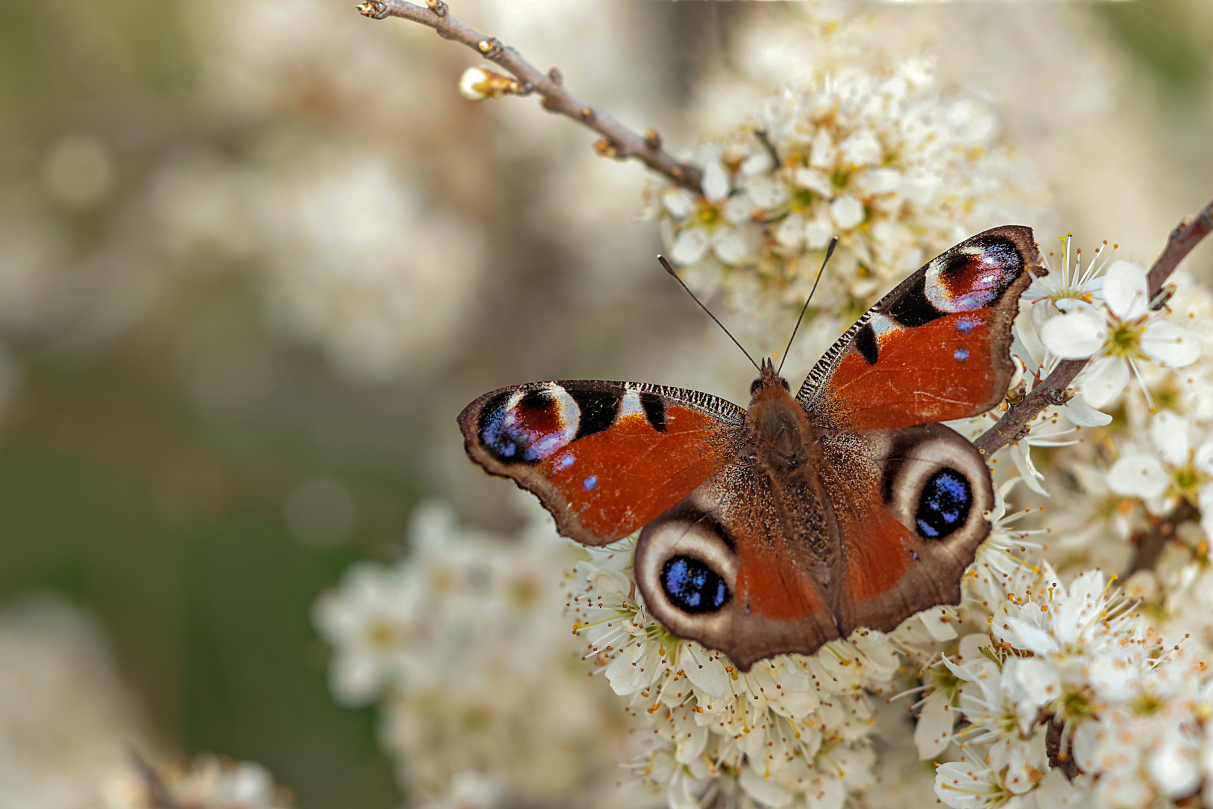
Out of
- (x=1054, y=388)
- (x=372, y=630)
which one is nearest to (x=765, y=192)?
(x=1054, y=388)

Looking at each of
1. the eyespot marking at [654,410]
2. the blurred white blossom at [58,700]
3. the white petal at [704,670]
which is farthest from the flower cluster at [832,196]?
the blurred white blossom at [58,700]

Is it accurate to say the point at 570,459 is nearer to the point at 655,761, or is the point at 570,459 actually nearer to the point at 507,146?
the point at 655,761

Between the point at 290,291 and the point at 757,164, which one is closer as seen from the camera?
the point at 757,164

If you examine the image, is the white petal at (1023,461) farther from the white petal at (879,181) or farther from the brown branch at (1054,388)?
the white petal at (879,181)

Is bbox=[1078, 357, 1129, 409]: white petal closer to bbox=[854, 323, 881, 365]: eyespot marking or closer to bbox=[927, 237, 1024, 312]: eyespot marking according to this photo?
bbox=[927, 237, 1024, 312]: eyespot marking

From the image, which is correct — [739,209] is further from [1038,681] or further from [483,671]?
[483,671]
